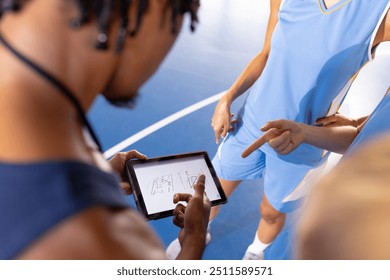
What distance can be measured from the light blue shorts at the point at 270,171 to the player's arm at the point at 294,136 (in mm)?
148

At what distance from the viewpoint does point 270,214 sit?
150cm

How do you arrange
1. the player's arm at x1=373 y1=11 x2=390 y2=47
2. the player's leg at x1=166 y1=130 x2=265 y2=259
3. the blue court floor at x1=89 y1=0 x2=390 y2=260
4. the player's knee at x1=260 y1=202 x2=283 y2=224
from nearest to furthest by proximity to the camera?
the player's arm at x1=373 y1=11 x2=390 y2=47, the player's leg at x1=166 y1=130 x2=265 y2=259, the player's knee at x1=260 y1=202 x2=283 y2=224, the blue court floor at x1=89 y1=0 x2=390 y2=260

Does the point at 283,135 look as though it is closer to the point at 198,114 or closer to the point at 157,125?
the point at 157,125

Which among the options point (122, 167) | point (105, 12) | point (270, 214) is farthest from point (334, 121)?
point (105, 12)

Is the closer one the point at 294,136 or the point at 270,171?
the point at 294,136

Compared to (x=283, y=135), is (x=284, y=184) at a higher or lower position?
lower

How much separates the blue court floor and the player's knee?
11cm

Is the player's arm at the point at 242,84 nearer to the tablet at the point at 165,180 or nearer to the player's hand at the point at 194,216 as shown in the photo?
the tablet at the point at 165,180

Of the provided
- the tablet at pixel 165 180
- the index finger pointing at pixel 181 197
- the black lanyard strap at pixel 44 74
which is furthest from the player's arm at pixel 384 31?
the black lanyard strap at pixel 44 74

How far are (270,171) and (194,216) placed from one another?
0.53 meters

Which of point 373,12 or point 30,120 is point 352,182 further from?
point 373,12

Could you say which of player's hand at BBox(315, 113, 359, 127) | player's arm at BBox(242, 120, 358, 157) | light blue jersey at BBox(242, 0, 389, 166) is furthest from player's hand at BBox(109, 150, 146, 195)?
player's hand at BBox(315, 113, 359, 127)

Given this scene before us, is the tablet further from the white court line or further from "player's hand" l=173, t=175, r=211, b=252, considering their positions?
the white court line

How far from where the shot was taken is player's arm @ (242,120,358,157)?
1.17m
